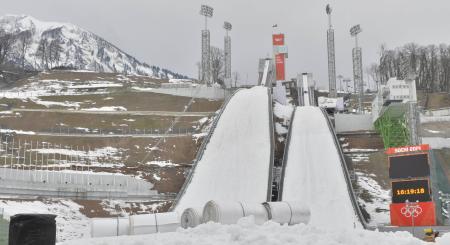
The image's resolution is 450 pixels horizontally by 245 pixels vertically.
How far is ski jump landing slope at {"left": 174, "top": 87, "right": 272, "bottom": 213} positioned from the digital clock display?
34.3 ft

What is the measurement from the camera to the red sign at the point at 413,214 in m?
33.2

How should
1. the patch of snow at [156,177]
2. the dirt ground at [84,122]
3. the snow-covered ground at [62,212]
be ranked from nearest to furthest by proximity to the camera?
the snow-covered ground at [62,212] < the patch of snow at [156,177] < the dirt ground at [84,122]

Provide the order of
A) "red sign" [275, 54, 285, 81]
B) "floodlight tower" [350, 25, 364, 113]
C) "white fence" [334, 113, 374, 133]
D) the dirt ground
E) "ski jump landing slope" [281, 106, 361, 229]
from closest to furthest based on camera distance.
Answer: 1. "ski jump landing slope" [281, 106, 361, 229]
2. the dirt ground
3. "white fence" [334, 113, 374, 133]
4. "floodlight tower" [350, 25, 364, 113]
5. "red sign" [275, 54, 285, 81]

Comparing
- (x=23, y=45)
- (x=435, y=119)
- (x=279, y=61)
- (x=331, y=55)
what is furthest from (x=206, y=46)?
(x=23, y=45)

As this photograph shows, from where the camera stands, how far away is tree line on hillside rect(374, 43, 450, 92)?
124m

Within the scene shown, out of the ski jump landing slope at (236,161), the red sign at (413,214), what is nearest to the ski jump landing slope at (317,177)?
the ski jump landing slope at (236,161)

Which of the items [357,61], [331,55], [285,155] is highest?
[331,55]

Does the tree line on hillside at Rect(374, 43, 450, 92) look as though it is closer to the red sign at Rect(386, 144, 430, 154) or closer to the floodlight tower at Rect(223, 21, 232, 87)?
the floodlight tower at Rect(223, 21, 232, 87)

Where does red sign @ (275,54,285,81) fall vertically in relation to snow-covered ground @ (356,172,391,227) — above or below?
above

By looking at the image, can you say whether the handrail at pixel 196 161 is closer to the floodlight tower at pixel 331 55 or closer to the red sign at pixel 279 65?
the red sign at pixel 279 65

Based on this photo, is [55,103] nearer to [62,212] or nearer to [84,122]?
[84,122]

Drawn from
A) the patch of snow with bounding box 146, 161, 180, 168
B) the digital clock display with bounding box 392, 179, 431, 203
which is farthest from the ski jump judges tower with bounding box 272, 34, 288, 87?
the digital clock display with bounding box 392, 179, 431, 203

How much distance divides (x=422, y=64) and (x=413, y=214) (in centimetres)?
10144

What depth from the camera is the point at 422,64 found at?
127m
